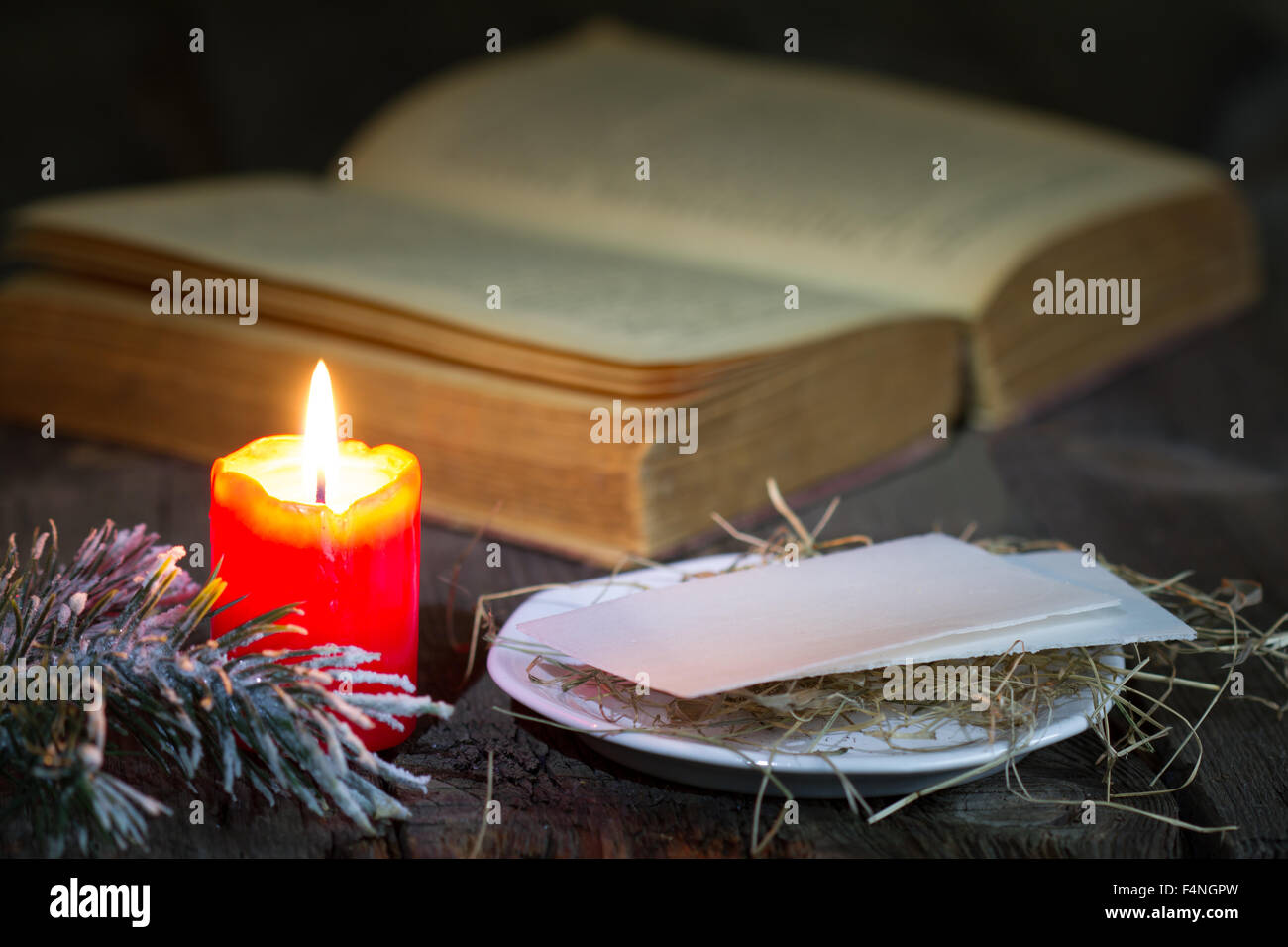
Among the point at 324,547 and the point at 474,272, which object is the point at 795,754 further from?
the point at 474,272

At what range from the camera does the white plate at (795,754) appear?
59cm

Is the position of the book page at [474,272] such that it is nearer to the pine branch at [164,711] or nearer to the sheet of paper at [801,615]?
the sheet of paper at [801,615]

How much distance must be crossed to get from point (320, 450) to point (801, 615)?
0.72ft

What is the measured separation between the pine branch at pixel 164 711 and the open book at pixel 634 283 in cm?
37

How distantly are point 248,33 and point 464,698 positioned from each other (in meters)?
1.36

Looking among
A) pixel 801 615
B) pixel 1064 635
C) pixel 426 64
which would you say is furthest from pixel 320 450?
pixel 426 64

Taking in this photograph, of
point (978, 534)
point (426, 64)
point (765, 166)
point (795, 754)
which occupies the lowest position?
point (795, 754)

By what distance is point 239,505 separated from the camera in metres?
0.62

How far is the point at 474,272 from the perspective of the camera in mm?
1129

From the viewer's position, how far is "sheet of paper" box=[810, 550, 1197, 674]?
0.61 meters

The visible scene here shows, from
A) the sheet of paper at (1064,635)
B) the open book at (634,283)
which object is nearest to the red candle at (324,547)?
the sheet of paper at (1064,635)

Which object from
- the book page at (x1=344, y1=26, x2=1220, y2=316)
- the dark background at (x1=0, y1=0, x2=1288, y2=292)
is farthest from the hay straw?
the dark background at (x1=0, y1=0, x2=1288, y2=292)

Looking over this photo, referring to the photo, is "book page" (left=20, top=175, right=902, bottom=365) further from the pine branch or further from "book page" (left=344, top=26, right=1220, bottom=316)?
the pine branch

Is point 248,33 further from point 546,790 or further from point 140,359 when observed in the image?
point 546,790
